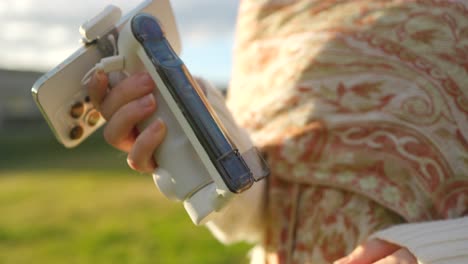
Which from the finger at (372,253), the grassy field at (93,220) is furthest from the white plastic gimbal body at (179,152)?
the grassy field at (93,220)

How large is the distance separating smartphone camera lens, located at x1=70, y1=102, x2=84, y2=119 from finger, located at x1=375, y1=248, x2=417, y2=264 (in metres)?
0.29

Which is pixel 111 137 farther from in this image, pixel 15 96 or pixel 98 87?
pixel 15 96

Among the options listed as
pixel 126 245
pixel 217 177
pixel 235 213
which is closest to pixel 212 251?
pixel 126 245

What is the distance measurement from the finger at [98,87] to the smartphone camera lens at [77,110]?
0.04 feet

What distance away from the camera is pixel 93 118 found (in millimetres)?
674

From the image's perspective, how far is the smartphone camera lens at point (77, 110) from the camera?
645 mm

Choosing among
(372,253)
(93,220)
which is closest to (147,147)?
(372,253)

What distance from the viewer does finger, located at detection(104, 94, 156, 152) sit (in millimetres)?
611

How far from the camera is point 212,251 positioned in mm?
2676

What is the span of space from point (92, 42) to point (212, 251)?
2.10 metres

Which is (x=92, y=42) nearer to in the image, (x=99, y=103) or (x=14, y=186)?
(x=99, y=103)

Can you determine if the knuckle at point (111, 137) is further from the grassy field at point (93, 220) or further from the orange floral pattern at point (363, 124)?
the grassy field at point (93, 220)

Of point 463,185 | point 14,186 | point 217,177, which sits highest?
point 217,177

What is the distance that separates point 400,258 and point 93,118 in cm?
30
